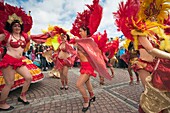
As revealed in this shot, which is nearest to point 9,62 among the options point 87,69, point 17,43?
point 17,43

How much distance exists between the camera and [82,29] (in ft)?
11.2

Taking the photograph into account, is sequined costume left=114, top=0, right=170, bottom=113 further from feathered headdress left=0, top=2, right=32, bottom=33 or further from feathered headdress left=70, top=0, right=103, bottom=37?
feathered headdress left=0, top=2, right=32, bottom=33

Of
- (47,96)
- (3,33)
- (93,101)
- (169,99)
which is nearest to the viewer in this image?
(169,99)

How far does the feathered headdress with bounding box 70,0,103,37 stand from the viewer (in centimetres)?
315

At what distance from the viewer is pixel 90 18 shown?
3188 millimetres

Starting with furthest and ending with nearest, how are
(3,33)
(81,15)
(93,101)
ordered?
1. (93,101)
2. (81,15)
3. (3,33)

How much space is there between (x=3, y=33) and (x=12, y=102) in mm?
1764

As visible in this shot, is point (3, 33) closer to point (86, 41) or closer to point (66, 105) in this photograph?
point (86, 41)

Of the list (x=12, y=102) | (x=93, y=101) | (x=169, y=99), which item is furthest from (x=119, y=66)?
(x=169, y=99)

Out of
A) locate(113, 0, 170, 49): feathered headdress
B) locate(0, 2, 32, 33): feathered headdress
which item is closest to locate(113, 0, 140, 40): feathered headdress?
locate(113, 0, 170, 49): feathered headdress

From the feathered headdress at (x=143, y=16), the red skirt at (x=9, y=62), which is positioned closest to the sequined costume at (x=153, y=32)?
the feathered headdress at (x=143, y=16)

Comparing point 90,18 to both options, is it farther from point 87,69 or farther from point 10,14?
point 10,14

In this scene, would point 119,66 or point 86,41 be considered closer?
point 86,41

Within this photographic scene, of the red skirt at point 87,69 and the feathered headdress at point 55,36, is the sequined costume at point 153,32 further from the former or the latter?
the feathered headdress at point 55,36
